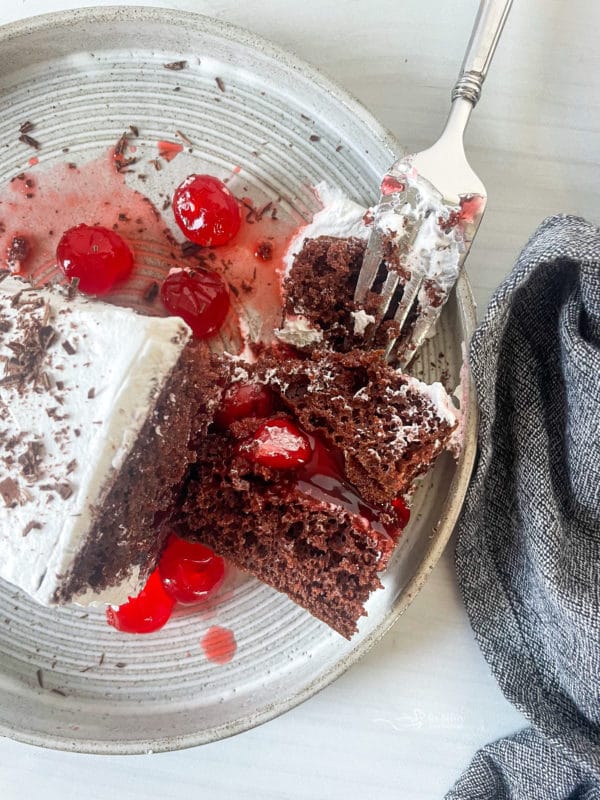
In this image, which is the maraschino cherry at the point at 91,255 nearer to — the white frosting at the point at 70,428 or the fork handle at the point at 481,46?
the white frosting at the point at 70,428

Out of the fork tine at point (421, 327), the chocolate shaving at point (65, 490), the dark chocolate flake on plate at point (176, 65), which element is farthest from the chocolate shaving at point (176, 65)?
the chocolate shaving at point (65, 490)

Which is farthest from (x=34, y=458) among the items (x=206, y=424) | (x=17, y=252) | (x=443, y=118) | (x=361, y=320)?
(x=443, y=118)

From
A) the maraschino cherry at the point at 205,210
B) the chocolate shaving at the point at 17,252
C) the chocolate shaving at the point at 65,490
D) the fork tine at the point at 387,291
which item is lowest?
the chocolate shaving at the point at 65,490

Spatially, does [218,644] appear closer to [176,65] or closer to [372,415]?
[372,415]

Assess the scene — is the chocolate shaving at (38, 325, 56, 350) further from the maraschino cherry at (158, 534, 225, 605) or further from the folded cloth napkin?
the folded cloth napkin

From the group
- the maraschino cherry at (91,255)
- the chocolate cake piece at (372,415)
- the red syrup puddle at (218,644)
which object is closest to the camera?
the chocolate cake piece at (372,415)

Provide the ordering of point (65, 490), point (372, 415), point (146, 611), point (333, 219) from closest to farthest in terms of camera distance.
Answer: point (65, 490) → point (372, 415) → point (333, 219) → point (146, 611)
